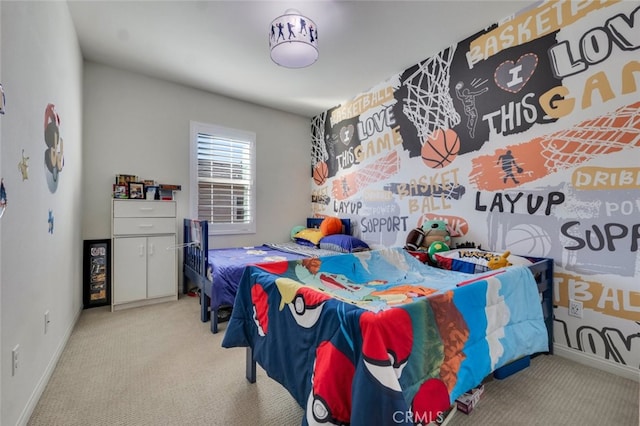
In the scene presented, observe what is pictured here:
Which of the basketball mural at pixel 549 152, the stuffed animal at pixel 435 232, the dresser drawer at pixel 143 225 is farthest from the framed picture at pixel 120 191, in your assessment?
the stuffed animal at pixel 435 232

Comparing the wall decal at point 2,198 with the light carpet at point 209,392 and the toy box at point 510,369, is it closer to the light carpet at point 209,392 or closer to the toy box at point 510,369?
the light carpet at point 209,392

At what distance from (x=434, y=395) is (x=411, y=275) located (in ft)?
4.22

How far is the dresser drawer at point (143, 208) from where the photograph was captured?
3.00m

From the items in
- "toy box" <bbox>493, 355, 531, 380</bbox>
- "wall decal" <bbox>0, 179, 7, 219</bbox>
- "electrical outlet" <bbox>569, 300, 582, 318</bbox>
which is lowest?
"toy box" <bbox>493, 355, 531, 380</bbox>

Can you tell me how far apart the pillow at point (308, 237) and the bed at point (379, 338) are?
6.58 ft

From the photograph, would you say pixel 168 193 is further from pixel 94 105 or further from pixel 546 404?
pixel 546 404

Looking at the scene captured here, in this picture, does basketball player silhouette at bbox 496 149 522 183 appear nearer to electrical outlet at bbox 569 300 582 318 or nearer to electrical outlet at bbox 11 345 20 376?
electrical outlet at bbox 569 300 582 318

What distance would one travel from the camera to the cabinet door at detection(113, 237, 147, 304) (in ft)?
9.76

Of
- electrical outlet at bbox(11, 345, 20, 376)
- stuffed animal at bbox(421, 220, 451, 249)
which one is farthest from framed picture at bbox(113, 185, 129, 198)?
stuffed animal at bbox(421, 220, 451, 249)

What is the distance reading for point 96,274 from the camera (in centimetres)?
308

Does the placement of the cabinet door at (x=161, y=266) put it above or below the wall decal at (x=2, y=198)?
below

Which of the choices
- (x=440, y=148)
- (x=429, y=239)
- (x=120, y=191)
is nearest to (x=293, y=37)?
(x=440, y=148)

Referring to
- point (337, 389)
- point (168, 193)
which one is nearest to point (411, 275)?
point (337, 389)

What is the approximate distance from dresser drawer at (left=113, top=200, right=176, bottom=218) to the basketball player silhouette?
10.9ft
